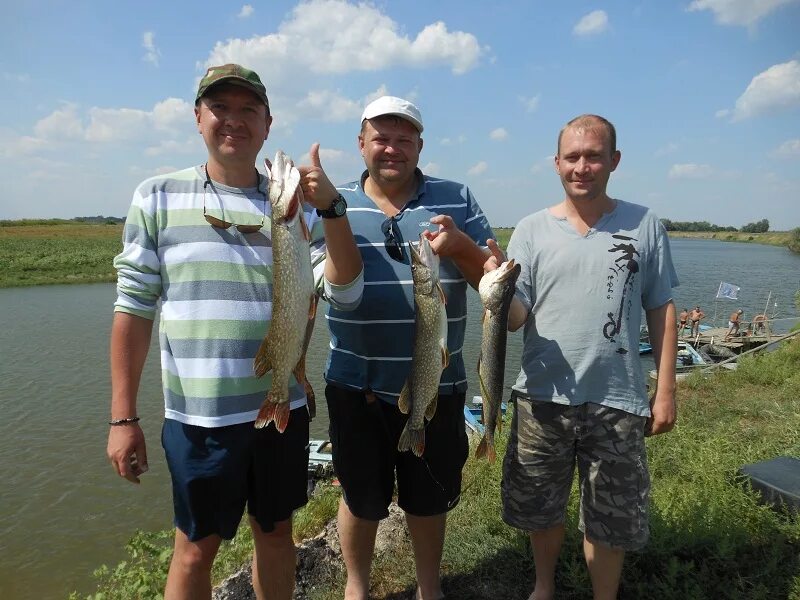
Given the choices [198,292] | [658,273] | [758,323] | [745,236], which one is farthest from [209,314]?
[745,236]

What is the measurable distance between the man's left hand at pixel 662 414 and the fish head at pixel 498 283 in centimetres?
109

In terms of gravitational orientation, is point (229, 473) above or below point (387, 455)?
above

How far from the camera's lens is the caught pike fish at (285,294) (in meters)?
2.27

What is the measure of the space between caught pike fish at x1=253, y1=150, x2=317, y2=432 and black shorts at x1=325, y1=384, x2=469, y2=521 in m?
0.68

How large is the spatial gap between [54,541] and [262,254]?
7320 mm

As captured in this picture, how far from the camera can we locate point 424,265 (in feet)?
8.54

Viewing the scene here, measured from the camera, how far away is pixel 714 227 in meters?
174

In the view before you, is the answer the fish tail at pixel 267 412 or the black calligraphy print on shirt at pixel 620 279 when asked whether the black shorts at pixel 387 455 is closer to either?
the fish tail at pixel 267 412

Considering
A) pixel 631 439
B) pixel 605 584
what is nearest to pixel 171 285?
pixel 631 439

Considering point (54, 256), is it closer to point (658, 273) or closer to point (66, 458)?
point (66, 458)

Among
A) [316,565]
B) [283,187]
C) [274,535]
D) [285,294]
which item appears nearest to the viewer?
[283,187]

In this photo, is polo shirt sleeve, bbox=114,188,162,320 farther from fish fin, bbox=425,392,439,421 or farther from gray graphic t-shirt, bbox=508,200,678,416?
gray graphic t-shirt, bbox=508,200,678,416

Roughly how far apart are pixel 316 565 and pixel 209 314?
92.1 inches

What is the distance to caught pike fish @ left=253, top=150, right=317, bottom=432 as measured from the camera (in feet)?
7.44
